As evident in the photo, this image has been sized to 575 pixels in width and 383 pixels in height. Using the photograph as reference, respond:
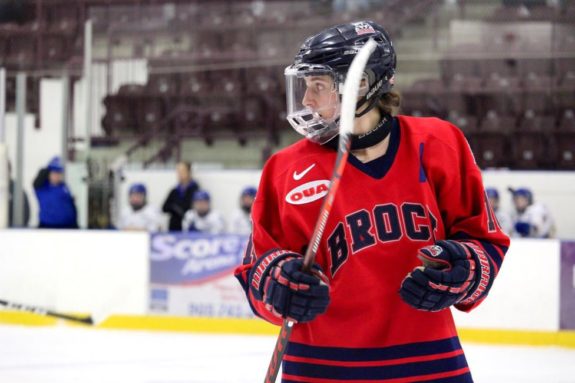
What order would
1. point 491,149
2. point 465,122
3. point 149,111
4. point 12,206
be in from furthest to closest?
1. point 149,111
2. point 465,122
3. point 491,149
4. point 12,206

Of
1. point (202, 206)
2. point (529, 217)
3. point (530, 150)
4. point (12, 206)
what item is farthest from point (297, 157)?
point (530, 150)

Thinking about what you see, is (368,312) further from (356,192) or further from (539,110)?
(539,110)

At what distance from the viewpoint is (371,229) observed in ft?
4.94

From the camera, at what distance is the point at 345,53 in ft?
5.01

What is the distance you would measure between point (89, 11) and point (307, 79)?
27.9 feet

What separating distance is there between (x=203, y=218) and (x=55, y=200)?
1.18 meters

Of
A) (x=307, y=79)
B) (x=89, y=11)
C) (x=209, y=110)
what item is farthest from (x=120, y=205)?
(x=307, y=79)

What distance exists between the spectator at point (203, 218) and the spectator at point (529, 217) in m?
2.31

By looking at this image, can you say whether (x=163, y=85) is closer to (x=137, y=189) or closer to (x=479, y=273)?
(x=137, y=189)

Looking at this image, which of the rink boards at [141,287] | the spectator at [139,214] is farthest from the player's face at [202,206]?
the rink boards at [141,287]

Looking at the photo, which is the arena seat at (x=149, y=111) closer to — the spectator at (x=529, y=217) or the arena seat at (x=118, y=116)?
the arena seat at (x=118, y=116)

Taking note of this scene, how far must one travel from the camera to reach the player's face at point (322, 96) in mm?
1526

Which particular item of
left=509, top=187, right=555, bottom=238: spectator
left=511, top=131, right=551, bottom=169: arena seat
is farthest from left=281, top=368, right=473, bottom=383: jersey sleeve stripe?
left=511, top=131, right=551, bottom=169: arena seat

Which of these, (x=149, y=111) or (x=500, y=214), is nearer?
(x=500, y=214)
